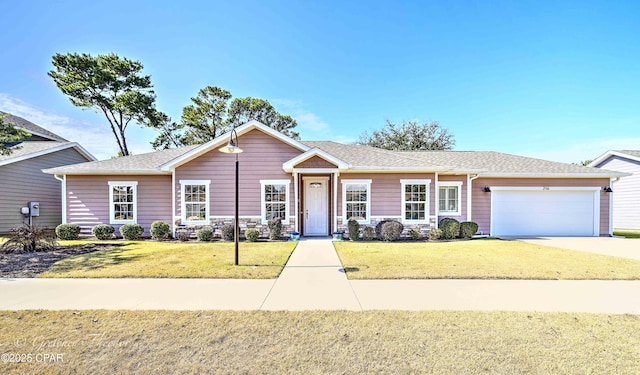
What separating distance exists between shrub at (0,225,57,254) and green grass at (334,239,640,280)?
30.7ft

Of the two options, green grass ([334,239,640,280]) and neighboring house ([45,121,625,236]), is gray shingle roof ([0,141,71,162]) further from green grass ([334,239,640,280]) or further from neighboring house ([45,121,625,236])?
green grass ([334,239,640,280])

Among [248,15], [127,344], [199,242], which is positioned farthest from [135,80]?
[127,344]

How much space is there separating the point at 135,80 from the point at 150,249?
71.0ft

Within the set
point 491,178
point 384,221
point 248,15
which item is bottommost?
point 384,221

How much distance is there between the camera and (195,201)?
38.1 ft

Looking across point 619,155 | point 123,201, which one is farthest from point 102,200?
point 619,155

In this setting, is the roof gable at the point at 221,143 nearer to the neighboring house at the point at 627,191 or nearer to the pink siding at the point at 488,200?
the pink siding at the point at 488,200

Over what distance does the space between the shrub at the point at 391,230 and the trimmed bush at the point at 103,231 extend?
1138 centimetres

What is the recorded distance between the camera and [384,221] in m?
11.4

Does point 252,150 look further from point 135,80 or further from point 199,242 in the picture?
point 135,80

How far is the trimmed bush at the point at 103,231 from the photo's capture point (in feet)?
37.1

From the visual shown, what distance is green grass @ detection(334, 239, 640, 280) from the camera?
5.95 metres

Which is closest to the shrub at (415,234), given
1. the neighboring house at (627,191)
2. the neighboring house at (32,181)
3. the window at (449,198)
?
the window at (449,198)

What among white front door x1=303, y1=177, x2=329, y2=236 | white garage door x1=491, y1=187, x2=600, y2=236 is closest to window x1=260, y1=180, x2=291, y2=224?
white front door x1=303, y1=177, x2=329, y2=236
